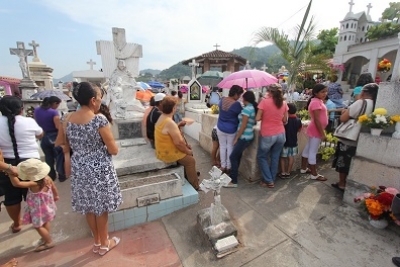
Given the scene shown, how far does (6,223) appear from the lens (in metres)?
2.91

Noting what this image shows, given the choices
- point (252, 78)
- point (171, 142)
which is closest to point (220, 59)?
point (252, 78)

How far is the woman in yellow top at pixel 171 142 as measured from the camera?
9.48ft

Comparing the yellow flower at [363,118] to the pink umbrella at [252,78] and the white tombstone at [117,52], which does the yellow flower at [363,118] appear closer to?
the pink umbrella at [252,78]

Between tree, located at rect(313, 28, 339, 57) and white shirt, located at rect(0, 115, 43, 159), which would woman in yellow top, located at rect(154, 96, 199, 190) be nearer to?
white shirt, located at rect(0, 115, 43, 159)

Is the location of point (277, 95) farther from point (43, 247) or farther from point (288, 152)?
point (43, 247)

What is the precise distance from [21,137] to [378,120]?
4419 millimetres

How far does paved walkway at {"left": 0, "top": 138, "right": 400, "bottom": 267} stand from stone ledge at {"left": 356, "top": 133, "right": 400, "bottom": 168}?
77cm

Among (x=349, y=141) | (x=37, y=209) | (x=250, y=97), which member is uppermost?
(x=250, y=97)

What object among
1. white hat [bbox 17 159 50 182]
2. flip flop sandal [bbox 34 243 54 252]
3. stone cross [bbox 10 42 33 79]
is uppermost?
stone cross [bbox 10 42 33 79]

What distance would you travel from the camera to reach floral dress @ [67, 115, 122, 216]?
1938 millimetres

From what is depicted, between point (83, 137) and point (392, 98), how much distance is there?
3.67 metres

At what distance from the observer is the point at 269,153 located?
3646 millimetres

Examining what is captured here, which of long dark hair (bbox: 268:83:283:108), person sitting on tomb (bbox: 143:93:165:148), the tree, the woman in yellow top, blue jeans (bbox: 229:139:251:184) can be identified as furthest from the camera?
the tree

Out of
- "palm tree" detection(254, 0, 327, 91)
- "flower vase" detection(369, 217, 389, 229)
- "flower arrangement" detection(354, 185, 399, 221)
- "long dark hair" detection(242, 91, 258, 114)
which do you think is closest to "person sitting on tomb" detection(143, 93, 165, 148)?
"long dark hair" detection(242, 91, 258, 114)
